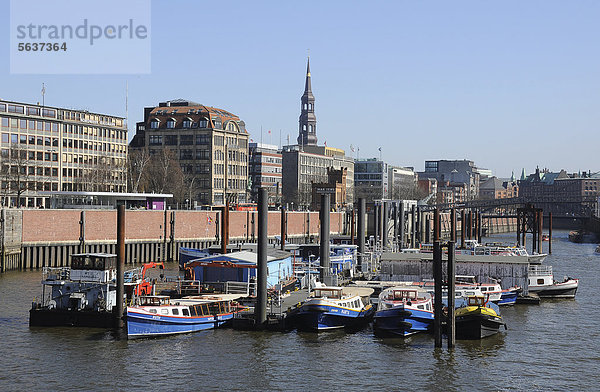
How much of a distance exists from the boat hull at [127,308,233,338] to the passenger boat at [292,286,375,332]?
4.79 metres

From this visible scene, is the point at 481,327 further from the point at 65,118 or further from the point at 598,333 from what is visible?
the point at 65,118

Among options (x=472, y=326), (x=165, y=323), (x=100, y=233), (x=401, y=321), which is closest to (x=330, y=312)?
(x=401, y=321)

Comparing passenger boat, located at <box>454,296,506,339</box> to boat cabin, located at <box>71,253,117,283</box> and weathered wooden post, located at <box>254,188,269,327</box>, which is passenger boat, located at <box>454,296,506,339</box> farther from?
boat cabin, located at <box>71,253,117,283</box>

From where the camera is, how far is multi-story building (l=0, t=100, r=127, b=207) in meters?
152

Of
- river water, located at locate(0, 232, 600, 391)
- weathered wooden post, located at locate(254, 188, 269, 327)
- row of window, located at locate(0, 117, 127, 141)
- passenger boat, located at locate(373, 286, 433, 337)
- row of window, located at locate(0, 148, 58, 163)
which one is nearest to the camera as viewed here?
river water, located at locate(0, 232, 600, 391)

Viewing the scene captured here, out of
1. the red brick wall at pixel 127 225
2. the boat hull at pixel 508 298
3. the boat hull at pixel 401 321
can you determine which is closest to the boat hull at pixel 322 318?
the boat hull at pixel 401 321

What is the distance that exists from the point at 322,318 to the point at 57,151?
12303cm

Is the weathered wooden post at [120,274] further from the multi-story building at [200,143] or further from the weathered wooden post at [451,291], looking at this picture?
the multi-story building at [200,143]

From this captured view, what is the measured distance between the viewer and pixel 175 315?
2010 inches

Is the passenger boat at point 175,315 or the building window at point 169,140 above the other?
the building window at point 169,140

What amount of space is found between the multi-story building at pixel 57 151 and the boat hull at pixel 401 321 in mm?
101411

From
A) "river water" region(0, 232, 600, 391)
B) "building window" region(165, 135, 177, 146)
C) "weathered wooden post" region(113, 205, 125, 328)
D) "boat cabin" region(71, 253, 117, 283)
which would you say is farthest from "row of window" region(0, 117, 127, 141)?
"weathered wooden post" region(113, 205, 125, 328)

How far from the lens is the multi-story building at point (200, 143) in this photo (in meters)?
191

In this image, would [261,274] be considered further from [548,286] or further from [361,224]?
[548,286]
